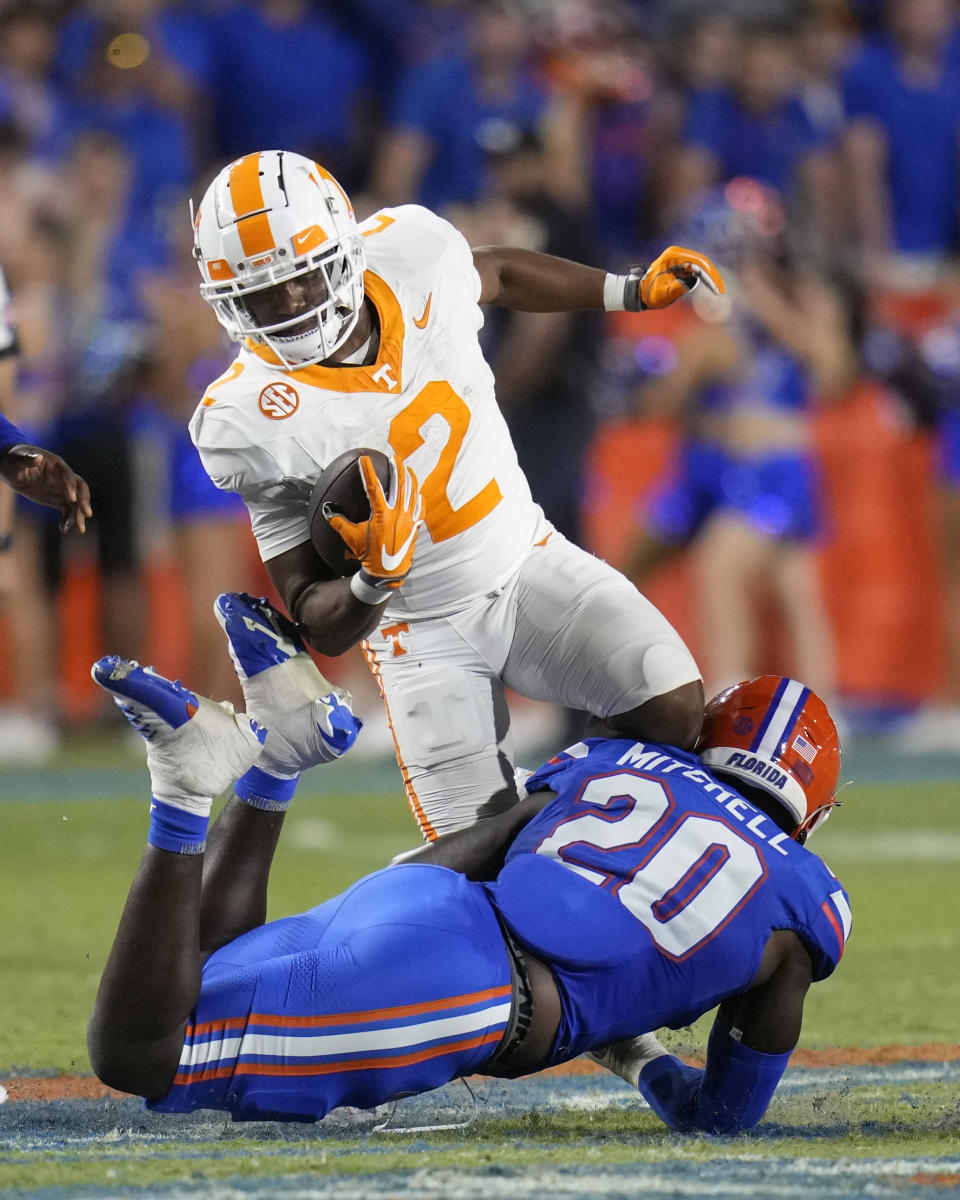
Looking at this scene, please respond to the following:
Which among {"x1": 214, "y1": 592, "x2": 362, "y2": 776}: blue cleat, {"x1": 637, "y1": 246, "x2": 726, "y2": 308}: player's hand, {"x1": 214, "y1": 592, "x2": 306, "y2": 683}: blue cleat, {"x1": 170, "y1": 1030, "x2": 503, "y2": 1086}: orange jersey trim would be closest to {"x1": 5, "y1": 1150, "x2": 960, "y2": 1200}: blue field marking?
{"x1": 170, "y1": 1030, "x2": 503, "y2": 1086}: orange jersey trim

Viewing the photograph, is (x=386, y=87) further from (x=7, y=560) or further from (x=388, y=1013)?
(x=388, y=1013)

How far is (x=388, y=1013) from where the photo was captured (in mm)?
2779

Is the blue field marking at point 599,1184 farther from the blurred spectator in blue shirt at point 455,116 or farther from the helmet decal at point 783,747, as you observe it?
the blurred spectator in blue shirt at point 455,116

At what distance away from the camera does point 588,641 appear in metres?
3.83

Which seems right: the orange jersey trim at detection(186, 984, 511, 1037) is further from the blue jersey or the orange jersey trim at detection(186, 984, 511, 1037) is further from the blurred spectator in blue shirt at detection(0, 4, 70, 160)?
the blurred spectator in blue shirt at detection(0, 4, 70, 160)

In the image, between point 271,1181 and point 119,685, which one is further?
point 119,685

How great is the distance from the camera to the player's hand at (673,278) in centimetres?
428

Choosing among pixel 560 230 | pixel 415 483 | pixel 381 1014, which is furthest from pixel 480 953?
pixel 560 230

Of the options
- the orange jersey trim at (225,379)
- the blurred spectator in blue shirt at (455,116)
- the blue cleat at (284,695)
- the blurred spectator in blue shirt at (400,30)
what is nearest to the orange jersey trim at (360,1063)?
the blue cleat at (284,695)

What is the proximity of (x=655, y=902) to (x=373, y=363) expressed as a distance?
1.46 meters

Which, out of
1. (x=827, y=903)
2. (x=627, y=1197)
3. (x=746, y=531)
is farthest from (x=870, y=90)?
(x=627, y=1197)

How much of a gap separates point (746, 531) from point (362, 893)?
17.8 ft

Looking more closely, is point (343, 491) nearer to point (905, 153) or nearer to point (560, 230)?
point (560, 230)

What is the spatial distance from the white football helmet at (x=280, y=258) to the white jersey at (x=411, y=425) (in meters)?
0.11
